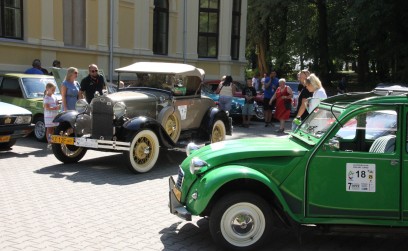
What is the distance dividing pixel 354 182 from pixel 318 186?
34 centimetres

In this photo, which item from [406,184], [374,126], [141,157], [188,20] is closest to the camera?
[406,184]

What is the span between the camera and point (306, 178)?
4453mm

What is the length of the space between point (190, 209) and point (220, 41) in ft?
65.0

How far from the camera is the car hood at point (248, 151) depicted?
4.57m

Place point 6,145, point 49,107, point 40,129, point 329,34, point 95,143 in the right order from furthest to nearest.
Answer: point 329,34 < point 40,129 < point 6,145 < point 49,107 < point 95,143

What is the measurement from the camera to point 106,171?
A: 26.9 ft

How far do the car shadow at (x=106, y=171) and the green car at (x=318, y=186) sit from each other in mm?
3231

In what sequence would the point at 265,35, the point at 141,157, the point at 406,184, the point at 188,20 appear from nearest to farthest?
the point at 406,184 < the point at 141,157 < the point at 188,20 < the point at 265,35

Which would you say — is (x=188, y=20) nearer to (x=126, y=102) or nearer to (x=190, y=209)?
(x=126, y=102)

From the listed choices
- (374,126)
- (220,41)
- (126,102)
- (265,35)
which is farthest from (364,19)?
(374,126)

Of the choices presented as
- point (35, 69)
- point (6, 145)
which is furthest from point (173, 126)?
point (35, 69)

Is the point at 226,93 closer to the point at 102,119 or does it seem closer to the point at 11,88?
the point at 11,88

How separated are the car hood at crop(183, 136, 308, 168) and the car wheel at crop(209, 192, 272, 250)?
1.21 ft

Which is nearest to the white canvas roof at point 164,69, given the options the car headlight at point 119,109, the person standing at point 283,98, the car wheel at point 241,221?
the car headlight at point 119,109
